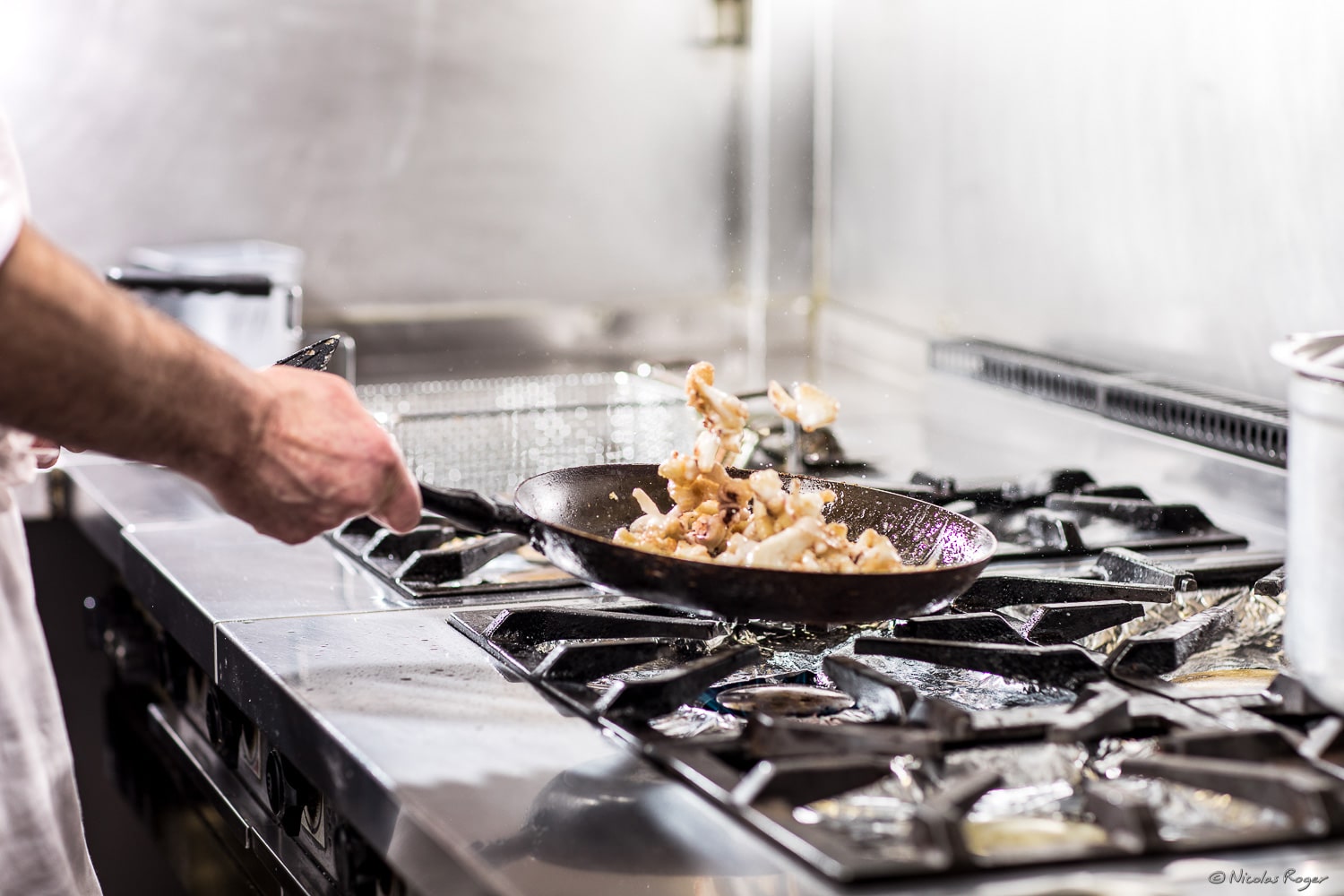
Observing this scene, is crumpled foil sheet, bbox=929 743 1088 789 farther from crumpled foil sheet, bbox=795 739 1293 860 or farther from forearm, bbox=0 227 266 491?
forearm, bbox=0 227 266 491

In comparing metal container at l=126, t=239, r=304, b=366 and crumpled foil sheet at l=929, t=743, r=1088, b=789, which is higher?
metal container at l=126, t=239, r=304, b=366

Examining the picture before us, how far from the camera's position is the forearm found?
2.48 feet

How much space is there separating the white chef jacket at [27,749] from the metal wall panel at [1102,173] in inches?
44.8

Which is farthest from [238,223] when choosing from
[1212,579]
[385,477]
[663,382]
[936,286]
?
[1212,579]

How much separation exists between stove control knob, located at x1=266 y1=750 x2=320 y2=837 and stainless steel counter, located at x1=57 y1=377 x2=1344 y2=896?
22 millimetres

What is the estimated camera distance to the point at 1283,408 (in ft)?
4.63

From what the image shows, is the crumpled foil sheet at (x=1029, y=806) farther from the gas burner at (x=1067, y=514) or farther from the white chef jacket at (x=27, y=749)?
the white chef jacket at (x=27, y=749)

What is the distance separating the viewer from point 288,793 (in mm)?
1029

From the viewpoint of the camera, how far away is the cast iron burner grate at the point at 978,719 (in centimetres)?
71

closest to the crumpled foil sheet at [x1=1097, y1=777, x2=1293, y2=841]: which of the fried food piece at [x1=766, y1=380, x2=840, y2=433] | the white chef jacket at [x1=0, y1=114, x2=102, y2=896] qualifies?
the fried food piece at [x1=766, y1=380, x2=840, y2=433]

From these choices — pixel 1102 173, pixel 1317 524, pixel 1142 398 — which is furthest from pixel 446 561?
pixel 1102 173

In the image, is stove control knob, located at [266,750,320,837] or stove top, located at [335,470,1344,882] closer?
stove top, located at [335,470,1344,882]

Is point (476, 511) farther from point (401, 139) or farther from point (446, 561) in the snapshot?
point (401, 139)

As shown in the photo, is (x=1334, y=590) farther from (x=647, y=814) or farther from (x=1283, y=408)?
(x=1283, y=408)
